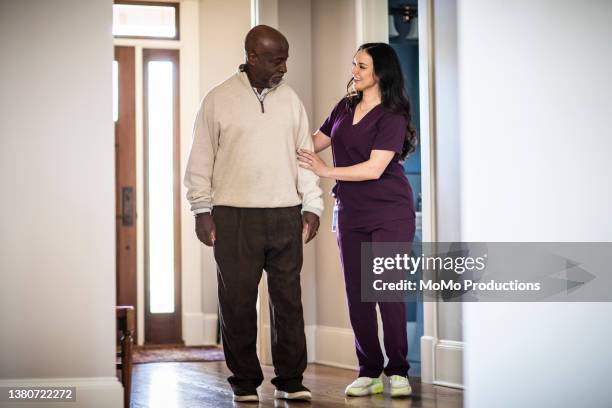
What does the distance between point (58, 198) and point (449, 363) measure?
1855mm

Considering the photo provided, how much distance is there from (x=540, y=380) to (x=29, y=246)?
175cm

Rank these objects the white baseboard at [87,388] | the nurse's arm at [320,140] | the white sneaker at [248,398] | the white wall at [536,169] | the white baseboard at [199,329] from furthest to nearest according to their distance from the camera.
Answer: the white baseboard at [199,329], the nurse's arm at [320,140], the white sneaker at [248,398], the white baseboard at [87,388], the white wall at [536,169]

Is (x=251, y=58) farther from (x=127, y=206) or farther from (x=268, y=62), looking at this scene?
(x=127, y=206)

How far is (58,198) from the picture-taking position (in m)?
2.91

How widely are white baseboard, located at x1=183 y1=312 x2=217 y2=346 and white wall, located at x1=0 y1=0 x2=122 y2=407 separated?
2720mm

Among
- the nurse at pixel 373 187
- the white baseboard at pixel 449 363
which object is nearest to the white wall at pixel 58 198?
the nurse at pixel 373 187

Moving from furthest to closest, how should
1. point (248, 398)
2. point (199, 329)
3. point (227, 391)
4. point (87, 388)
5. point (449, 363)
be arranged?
point (199, 329), point (449, 363), point (227, 391), point (248, 398), point (87, 388)

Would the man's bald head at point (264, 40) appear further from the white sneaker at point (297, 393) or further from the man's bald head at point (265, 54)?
the white sneaker at point (297, 393)

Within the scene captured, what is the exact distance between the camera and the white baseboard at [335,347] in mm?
4303

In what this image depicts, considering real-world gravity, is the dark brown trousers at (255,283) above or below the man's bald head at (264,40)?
below

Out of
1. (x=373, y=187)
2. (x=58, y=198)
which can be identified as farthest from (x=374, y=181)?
(x=58, y=198)

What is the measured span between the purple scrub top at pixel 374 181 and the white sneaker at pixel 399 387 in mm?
643

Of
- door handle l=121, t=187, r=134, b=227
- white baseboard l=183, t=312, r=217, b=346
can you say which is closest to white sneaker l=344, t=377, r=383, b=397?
white baseboard l=183, t=312, r=217, b=346

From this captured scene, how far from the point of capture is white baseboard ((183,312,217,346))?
5598 mm
